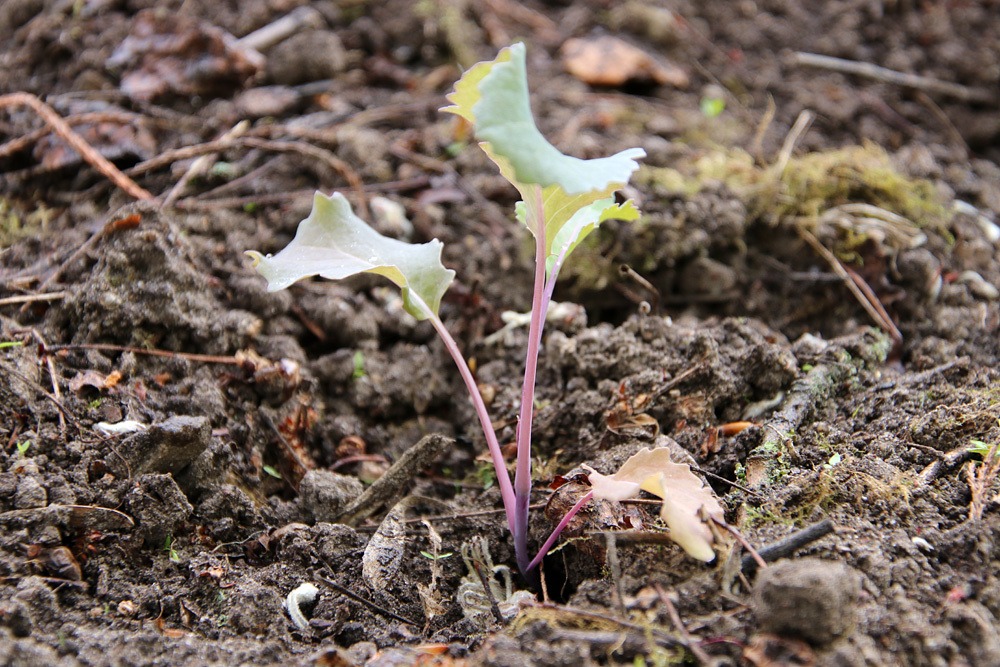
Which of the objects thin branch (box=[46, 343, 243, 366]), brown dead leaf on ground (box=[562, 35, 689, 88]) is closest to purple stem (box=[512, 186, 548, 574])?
thin branch (box=[46, 343, 243, 366])

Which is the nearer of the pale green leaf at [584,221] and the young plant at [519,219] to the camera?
Answer: the young plant at [519,219]

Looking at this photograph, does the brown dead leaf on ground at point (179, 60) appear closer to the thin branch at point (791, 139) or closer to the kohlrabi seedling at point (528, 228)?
the kohlrabi seedling at point (528, 228)

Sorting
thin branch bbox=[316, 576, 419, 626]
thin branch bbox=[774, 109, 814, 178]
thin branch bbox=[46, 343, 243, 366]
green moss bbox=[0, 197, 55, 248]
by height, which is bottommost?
thin branch bbox=[316, 576, 419, 626]

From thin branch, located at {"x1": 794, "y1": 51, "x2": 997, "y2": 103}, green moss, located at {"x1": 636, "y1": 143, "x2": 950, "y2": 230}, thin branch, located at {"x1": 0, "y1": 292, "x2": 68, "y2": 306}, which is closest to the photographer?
→ thin branch, located at {"x1": 0, "y1": 292, "x2": 68, "y2": 306}

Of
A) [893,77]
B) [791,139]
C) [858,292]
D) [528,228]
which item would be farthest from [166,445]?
[893,77]

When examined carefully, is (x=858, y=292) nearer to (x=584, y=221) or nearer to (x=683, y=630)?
(x=584, y=221)

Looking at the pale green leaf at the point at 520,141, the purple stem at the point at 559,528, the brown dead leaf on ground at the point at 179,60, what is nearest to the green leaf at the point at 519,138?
→ the pale green leaf at the point at 520,141

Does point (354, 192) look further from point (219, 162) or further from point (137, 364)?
point (137, 364)

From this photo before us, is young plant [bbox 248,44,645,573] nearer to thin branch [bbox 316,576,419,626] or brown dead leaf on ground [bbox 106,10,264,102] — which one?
thin branch [bbox 316,576,419,626]
